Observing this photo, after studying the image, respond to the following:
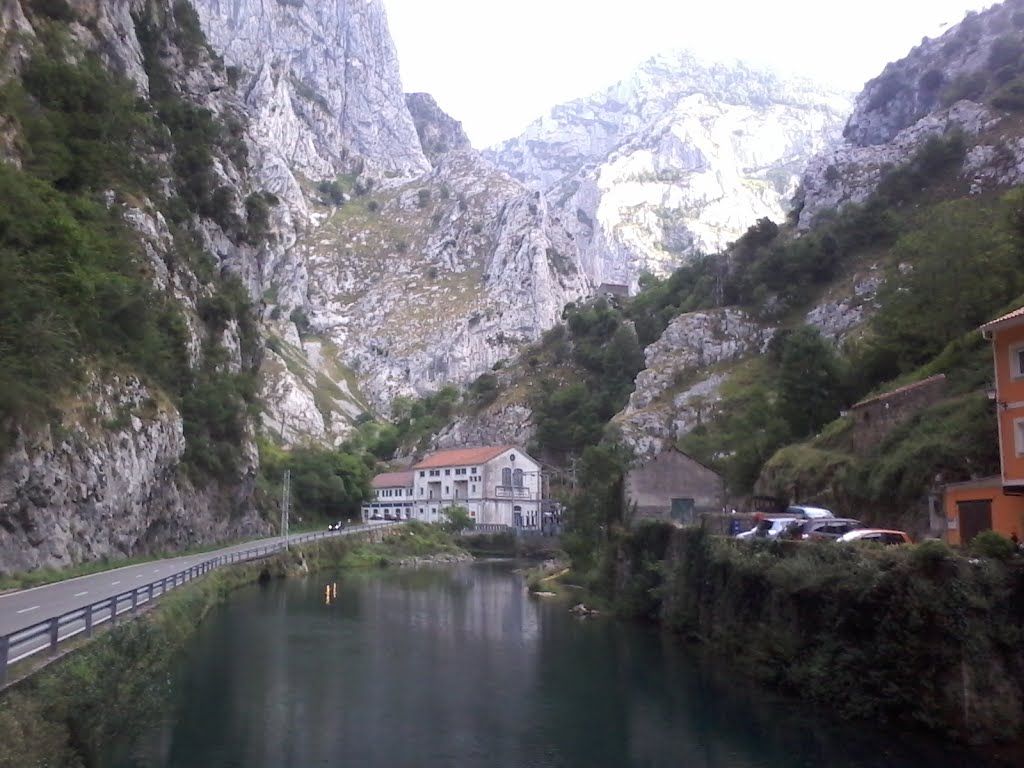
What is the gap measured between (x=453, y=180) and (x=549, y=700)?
17972 centimetres

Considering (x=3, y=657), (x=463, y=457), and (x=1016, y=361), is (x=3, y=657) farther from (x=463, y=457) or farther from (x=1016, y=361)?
(x=463, y=457)

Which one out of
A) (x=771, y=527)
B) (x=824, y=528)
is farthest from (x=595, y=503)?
(x=824, y=528)

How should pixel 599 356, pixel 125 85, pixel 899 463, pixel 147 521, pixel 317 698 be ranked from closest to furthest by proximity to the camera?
pixel 317 698 → pixel 899 463 → pixel 147 521 → pixel 125 85 → pixel 599 356

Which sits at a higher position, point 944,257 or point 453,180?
point 453,180

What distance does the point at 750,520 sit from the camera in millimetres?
33094

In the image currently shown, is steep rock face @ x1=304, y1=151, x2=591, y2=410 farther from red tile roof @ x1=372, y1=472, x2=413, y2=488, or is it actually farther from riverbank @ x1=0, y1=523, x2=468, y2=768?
riverbank @ x1=0, y1=523, x2=468, y2=768

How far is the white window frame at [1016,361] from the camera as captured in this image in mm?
21547

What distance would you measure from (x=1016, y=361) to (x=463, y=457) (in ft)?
266

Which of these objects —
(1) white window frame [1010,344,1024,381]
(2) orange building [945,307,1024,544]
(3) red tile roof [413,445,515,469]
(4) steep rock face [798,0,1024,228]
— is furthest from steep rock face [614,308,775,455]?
(1) white window frame [1010,344,1024,381]

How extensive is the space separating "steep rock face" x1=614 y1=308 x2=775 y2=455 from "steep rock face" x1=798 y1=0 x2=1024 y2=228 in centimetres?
1946

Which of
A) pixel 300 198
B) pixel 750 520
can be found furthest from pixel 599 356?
pixel 300 198

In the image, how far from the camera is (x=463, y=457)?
10019 centimetres

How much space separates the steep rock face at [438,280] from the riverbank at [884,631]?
429ft

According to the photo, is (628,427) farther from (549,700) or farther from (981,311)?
(549,700)
